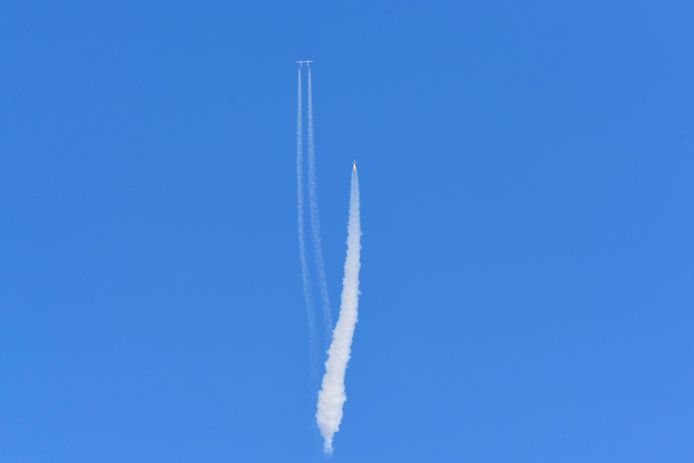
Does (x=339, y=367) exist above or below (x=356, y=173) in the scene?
below

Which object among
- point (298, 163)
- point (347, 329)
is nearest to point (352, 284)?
point (347, 329)

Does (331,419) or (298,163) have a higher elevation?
(298,163)

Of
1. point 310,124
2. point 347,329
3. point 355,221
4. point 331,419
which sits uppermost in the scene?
point 310,124

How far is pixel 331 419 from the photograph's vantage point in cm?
3534

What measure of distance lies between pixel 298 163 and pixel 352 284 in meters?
3.73

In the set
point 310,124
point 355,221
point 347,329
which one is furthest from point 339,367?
point 310,124

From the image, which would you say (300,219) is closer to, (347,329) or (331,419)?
(347,329)

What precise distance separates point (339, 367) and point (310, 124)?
685 centimetres

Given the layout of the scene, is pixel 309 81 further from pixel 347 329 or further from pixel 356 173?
pixel 347 329

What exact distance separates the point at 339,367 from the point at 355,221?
4.12 m

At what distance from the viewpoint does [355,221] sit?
3572 cm

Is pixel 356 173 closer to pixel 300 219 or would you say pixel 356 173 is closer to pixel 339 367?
pixel 300 219

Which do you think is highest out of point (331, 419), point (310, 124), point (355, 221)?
point (310, 124)

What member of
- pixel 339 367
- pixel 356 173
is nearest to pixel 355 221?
pixel 356 173
